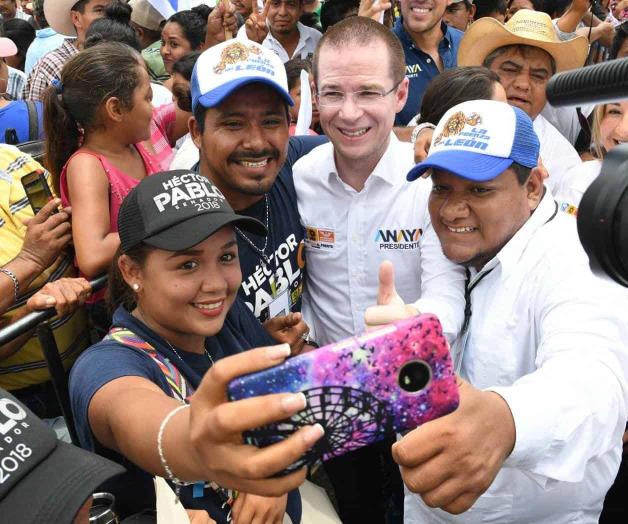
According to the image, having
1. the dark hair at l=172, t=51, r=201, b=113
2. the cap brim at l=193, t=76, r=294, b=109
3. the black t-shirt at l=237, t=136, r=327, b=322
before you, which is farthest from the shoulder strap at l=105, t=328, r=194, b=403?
the dark hair at l=172, t=51, r=201, b=113

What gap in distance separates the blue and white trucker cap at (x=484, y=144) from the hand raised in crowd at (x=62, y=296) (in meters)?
1.16

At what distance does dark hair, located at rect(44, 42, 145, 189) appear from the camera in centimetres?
275

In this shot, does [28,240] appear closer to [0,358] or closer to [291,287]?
[0,358]

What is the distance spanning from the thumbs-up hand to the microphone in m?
0.60

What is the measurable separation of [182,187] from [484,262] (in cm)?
86

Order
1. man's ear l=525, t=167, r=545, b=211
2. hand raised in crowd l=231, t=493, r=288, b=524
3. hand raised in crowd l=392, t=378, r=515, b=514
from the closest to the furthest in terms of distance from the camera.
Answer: hand raised in crowd l=392, t=378, r=515, b=514 < hand raised in crowd l=231, t=493, r=288, b=524 < man's ear l=525, t=167, r=545, b=211

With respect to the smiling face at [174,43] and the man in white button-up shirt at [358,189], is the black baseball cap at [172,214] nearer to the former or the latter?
the man in white button-up shirt at [358,189]

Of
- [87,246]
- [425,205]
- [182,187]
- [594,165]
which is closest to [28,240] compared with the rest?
[87,246]

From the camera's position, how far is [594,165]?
9.23 ft

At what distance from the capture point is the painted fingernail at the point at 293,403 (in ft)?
2.93

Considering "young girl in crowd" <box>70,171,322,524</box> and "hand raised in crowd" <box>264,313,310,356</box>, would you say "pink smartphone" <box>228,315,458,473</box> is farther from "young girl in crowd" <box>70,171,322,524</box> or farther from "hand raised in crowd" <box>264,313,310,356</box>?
"hand raised in crowd" <box>264,313,310,356</box>

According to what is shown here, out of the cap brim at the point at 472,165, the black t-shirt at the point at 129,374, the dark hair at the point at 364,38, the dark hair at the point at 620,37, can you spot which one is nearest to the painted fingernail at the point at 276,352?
the black t-shirt at the point at 129,374

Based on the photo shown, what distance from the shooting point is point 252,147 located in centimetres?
234

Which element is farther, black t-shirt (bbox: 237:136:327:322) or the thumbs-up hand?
black t-shirt (bbox: 237:136:327:322)
